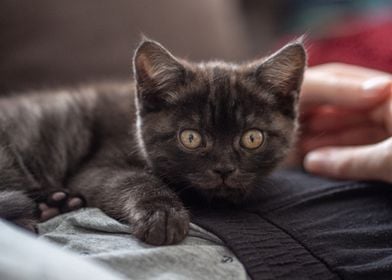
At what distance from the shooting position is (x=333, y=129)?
1.45 m

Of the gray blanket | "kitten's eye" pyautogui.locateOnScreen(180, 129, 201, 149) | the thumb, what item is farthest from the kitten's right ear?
the thumb

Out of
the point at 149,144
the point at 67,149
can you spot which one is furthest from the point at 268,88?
the point at 67,149

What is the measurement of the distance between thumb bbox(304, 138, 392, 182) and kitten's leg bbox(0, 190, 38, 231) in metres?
0.68

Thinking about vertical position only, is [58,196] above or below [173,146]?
below

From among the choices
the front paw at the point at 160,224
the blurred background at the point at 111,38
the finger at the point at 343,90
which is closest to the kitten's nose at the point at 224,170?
the front paw at the point at 160,224

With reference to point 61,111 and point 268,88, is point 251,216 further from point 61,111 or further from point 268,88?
point 61,111

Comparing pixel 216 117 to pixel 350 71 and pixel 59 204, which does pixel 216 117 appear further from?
pixel 350 71

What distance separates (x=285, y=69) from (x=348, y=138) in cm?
36

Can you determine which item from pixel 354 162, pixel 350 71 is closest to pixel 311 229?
pixel 354 162

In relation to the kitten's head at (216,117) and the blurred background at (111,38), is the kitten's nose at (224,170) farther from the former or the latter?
the blurred background at (111,38)

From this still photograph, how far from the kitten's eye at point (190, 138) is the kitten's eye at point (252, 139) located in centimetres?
9

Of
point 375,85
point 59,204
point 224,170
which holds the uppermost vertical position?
point 375,85

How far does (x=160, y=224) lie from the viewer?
934 mm

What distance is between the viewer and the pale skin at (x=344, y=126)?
3.92ft
